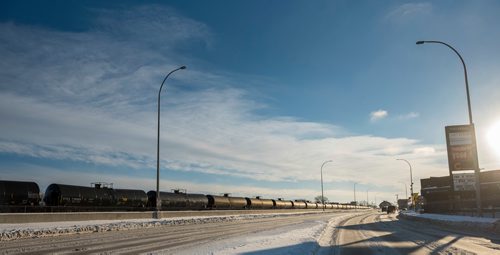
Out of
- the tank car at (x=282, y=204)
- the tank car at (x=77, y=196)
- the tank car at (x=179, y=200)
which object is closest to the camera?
the tank car at (x=77, y=196)

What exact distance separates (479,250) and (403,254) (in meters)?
2.91

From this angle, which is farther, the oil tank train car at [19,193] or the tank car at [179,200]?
the tank car at [179,200]

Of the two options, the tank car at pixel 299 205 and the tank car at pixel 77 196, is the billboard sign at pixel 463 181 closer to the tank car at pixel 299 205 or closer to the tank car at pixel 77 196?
the tank car at pixel 77 196

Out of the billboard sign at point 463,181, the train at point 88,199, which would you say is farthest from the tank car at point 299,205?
the billboard sign at point 463,181

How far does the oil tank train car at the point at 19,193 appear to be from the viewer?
1339 inches

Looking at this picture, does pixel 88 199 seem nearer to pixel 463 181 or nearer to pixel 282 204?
pixel 463 181

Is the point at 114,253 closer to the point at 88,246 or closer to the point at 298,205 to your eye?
the point at 88,246

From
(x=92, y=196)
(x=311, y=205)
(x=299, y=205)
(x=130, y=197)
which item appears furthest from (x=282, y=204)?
(x=92, y=196)

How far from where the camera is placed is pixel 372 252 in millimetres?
15320

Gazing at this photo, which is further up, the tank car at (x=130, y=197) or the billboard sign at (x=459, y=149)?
the billboard sign at (x=459, y=149)

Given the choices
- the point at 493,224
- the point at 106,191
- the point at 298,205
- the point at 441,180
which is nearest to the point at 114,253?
the point at 493,224

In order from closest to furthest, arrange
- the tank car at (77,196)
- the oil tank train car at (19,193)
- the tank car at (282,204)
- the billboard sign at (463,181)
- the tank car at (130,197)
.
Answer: the oil tank train car at (19,193)
the billboard sign at (463,181)
the tank car at (77,196)
the tank car at (130,197)
the tank car at (282,204)

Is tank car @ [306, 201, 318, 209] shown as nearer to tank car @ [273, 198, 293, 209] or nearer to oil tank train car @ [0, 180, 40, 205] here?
tank car @ [273, 198, 293, 209]

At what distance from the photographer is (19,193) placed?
35250mm
